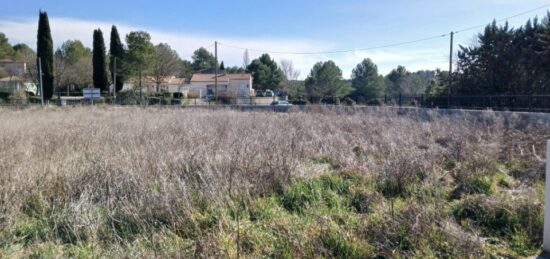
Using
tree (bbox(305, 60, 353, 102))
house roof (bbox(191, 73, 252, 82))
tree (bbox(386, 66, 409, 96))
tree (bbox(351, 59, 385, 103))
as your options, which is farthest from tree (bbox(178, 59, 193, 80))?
tree (bbox(386, 66, 409, 96))

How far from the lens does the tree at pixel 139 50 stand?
39312 millimetres

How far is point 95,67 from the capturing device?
43.8 m

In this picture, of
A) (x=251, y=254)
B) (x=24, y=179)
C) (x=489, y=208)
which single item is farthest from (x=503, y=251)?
(x=24, y=179)

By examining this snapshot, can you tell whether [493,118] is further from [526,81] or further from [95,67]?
[95,67]

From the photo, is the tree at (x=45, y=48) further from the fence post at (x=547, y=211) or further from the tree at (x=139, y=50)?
the fence post at (x=547, y=211)

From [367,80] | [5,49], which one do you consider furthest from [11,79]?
[367,80]

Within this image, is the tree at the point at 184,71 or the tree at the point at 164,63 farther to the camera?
the tree at the point at 184,71

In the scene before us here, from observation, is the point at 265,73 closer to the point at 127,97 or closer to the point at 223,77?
the point at 223,77

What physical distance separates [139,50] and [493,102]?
110ft

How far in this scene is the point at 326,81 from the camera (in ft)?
165

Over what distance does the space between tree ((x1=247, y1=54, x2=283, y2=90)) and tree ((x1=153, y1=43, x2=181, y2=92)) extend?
58.7 ft

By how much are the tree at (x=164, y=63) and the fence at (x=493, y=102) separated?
31.0 metres

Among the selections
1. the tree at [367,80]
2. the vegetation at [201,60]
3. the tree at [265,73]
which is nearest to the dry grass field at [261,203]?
the tree at [367,80]

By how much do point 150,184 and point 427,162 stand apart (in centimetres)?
421
